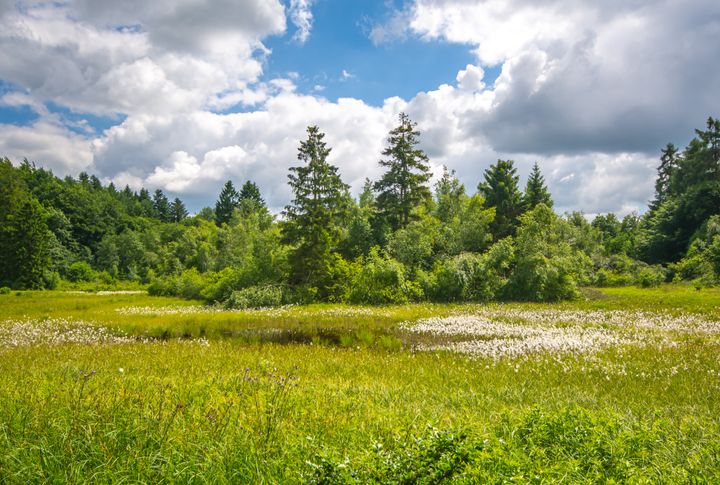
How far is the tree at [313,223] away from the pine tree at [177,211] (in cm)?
11406

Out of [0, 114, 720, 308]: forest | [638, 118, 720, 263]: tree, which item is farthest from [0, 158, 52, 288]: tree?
[638, 118, 720, 263]: tree

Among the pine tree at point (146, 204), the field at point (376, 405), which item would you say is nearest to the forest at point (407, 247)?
the field at point (376, 405)

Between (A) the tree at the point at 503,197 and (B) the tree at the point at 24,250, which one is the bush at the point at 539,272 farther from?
(B) the tree at the point at 24,250

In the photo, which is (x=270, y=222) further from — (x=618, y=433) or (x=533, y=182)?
(x=618, y=433)

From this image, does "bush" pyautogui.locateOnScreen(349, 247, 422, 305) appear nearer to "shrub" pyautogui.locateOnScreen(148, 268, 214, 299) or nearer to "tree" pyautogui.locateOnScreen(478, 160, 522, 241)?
"shrub" pyautogui.locateOnScreen(148, 268, 214, 299)

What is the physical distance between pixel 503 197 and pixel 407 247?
899 inches

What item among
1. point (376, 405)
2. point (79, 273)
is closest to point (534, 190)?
point (376, 405)

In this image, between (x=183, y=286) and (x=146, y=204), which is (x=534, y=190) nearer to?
(x=183, y=286)

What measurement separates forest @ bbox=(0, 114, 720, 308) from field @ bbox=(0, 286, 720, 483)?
527 inches

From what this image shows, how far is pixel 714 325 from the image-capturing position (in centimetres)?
1554

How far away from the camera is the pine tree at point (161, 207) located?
13562 cm

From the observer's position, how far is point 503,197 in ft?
171

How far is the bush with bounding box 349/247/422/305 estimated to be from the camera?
A: 31159mm

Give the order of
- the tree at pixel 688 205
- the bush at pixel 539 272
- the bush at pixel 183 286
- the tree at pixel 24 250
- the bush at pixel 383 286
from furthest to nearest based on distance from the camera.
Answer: the tree at pixel 24 250 < the tree at pixel 688 205 < the bush at pixel 183 286 < the bush at pixel 383 286 < the bush at pixel 539 272
